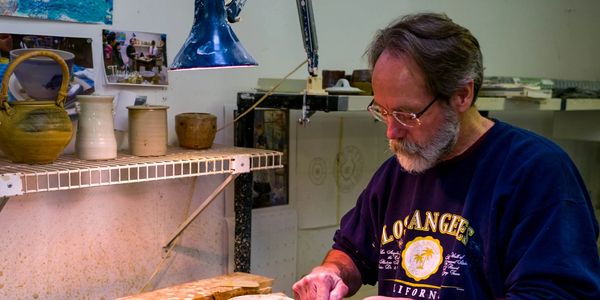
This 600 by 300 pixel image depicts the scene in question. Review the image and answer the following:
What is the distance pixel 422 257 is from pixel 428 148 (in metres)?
0.23

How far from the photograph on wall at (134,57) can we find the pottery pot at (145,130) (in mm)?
181

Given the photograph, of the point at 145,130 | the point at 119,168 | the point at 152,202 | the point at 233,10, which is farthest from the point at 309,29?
the point at 152,202

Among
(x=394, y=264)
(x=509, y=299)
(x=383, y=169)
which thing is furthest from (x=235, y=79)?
(x=509, y=299)

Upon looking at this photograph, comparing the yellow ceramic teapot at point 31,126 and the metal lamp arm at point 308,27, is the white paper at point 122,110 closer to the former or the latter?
the yellow ceramic teapot at point 31,126

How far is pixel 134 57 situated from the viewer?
1.88 meters

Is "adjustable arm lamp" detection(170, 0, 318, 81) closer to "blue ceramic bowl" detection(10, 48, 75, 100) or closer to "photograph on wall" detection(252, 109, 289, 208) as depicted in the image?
"blue ceramic bowl" detection(10, 48, 75, 100)

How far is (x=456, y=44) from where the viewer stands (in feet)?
4.13

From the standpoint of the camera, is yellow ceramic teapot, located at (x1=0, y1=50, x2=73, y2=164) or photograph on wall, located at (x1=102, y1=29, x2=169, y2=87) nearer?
Answer: yellow ceramic teapot, located at (x1=0, y1=50, x2=73, y2=164)

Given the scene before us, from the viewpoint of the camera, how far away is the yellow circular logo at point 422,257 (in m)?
1.31

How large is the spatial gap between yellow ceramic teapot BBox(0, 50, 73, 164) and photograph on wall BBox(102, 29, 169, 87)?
0.33 m

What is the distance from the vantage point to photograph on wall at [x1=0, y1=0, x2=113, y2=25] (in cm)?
164

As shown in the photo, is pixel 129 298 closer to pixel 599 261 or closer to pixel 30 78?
pixel 30 78

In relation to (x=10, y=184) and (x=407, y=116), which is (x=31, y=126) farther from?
(x=407, y=116)

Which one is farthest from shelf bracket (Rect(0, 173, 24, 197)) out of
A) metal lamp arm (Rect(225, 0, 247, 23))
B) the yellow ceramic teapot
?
metal lamp arm (Rect(225, 0, 247, 23))
